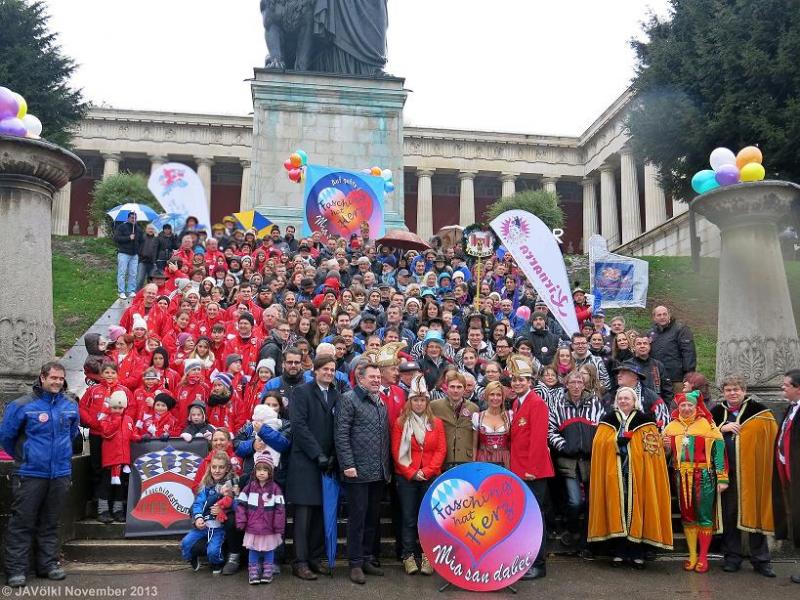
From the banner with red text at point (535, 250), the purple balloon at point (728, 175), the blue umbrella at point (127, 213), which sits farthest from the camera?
the blue umbrella at point (127, 213)

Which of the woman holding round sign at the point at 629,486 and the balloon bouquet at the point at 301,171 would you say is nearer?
the woman holding round sign at the point at 629,486

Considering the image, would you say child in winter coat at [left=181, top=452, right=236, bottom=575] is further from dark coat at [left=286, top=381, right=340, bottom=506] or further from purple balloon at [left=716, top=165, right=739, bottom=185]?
purple balloon at [left=716, top=165, right=739, bottom=185]

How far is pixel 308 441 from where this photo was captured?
6.93m

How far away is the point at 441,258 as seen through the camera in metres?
17.0

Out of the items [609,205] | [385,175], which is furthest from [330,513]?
[609,205]

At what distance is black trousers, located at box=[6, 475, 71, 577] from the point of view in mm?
6422

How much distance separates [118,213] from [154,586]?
12.1 meters

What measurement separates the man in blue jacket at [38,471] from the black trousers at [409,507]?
2.96 meters

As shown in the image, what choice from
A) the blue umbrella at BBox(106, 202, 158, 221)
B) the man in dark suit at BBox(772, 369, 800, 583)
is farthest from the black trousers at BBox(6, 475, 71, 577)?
the blue umbrella at BBox(106, 202, 158, 221)

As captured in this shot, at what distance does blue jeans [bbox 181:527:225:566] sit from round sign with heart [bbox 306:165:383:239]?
13115mm

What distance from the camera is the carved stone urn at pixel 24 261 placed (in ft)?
25.4

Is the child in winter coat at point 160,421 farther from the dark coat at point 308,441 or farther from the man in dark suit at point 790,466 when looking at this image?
the man in dark suit at point 790,466

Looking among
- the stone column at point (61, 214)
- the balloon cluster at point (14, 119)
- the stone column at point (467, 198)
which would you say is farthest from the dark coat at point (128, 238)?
the stone column at point (467, 198)

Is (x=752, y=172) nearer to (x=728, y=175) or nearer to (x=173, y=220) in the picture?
(x=728, y=175)
